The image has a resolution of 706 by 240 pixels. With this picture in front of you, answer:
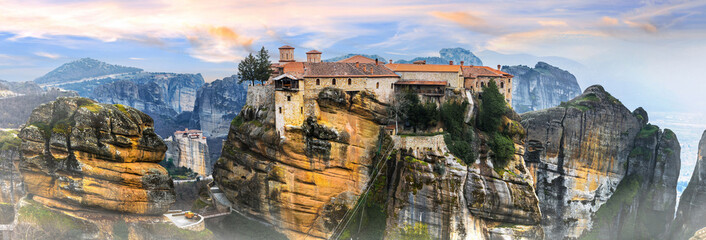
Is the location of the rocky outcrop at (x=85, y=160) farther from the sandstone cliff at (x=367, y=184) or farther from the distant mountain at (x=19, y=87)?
the distant mountain at (x=19, y=87)

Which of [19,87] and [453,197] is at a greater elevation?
[19,87]

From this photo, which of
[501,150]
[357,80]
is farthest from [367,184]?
[501,150]

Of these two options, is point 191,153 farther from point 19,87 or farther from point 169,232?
point 169,232

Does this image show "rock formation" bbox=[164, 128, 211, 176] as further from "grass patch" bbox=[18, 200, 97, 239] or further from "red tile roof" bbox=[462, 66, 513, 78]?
"red tile roof" bbox=[462, 66, 513, 78]

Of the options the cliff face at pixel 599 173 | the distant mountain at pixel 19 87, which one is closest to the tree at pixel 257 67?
the cliff face at pixel 599 173

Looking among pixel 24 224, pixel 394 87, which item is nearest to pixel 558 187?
pixel 394 87
